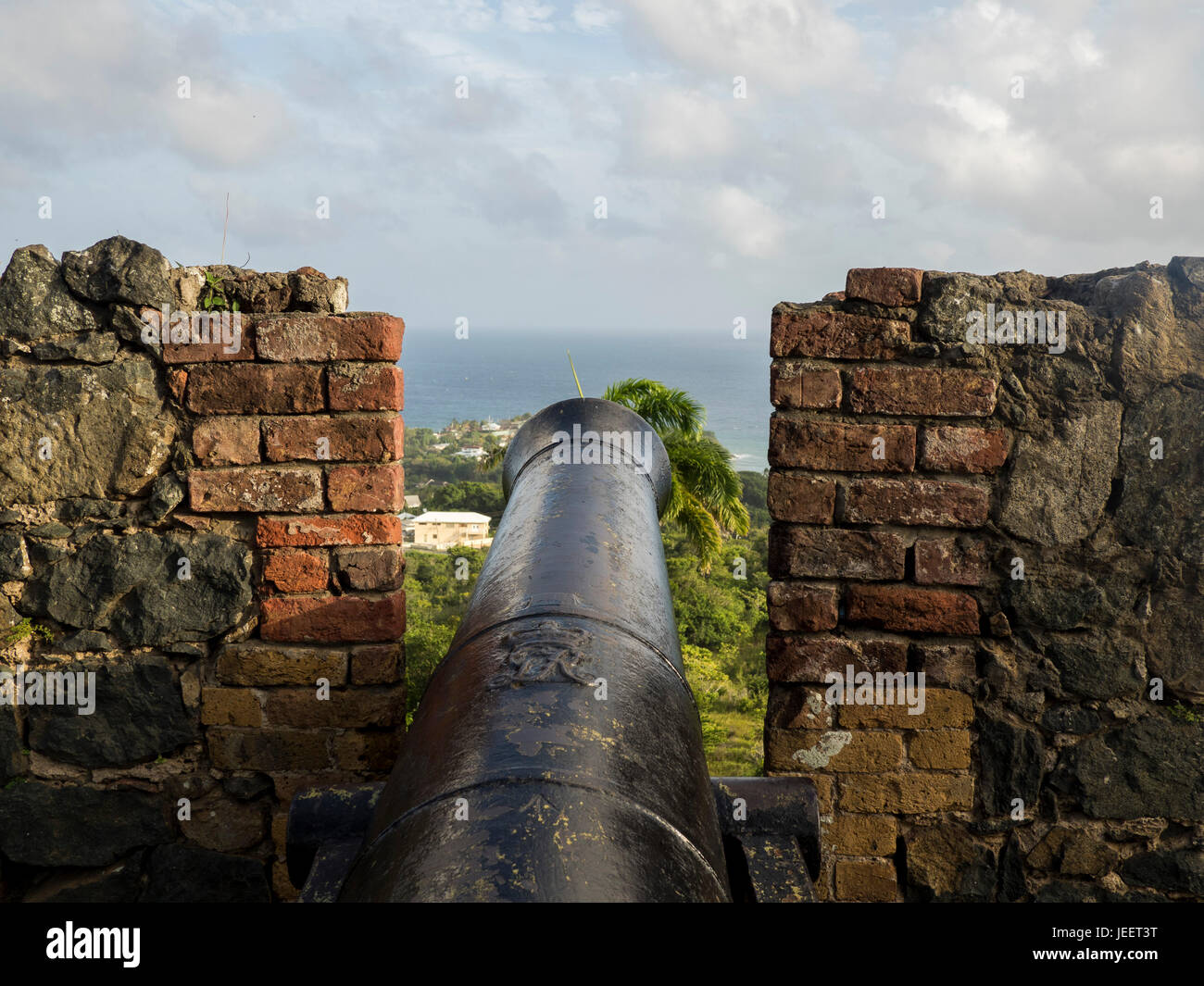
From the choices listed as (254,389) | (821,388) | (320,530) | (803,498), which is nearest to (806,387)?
(821,388)

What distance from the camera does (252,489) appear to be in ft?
9.24

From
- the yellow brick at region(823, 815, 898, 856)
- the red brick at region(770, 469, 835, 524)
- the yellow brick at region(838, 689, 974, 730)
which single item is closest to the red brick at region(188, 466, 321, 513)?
the red brick at region(770, 469, 835, 524)

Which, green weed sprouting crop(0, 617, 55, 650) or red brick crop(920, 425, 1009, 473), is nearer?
red brick crop(920, 425, 1009, 473)

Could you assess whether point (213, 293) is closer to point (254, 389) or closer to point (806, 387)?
point (254, 389)

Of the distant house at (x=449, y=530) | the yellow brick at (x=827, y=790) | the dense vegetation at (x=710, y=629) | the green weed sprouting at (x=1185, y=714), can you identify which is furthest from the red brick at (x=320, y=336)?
the distant house at (x=449, y=530)

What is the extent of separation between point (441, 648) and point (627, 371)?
10454cm

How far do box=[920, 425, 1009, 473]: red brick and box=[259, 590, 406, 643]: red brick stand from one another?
1.70 metres

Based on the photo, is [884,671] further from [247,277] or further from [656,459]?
[247,277]

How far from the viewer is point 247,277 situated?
2809 mm

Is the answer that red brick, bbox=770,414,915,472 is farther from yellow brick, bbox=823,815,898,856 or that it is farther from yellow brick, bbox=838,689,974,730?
yellow brick, bbox=823,815,898,856

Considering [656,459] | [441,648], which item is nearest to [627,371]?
[441,648]

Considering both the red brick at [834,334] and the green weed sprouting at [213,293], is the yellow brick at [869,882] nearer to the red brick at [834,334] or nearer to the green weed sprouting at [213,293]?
the red brick at [834,334]

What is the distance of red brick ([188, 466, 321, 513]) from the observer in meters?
2.80

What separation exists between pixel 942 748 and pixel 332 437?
2.09 m
